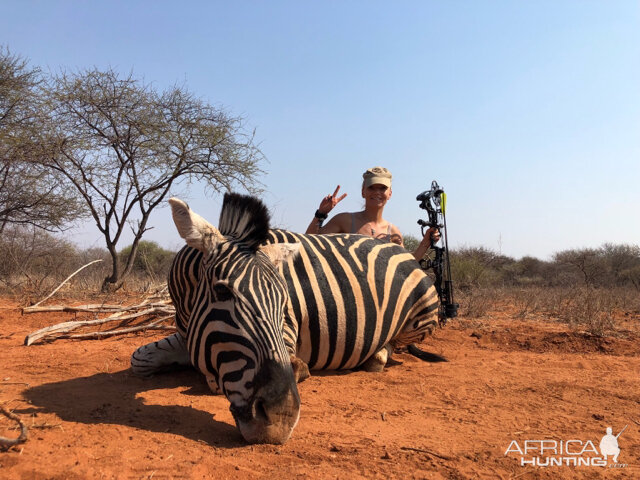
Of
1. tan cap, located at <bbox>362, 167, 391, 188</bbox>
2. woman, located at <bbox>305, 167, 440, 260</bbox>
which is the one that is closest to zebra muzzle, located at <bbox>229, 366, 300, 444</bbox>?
woman, located at <bbox>305, 167, 440, 260</bbox>

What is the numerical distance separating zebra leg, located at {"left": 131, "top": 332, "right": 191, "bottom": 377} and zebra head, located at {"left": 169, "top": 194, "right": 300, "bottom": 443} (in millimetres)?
1264

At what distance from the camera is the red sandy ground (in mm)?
1725

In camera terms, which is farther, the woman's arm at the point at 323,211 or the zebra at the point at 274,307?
the woman's arm at the point at 323,211

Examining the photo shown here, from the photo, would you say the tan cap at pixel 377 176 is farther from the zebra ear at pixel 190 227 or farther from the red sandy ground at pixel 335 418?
the zebra ear at pixel 190 227

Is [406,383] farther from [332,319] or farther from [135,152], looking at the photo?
[135,152]

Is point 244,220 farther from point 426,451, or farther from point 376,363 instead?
point 376,363

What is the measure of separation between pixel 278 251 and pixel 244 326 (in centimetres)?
64

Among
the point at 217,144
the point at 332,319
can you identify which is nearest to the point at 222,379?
the point at 332,319

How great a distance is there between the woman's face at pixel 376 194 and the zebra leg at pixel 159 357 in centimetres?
259

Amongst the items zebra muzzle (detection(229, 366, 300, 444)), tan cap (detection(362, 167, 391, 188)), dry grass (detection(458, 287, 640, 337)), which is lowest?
zebra muzzle (detection(229, 366, 300, 444))

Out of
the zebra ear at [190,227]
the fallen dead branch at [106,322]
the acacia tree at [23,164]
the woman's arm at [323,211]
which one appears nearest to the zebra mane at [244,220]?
the zebra ear at [190,227]

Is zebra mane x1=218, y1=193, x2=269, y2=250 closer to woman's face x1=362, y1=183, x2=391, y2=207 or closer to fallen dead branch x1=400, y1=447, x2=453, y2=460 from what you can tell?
fallen dead branch x1=400, y1=447, x2=453, y2=460

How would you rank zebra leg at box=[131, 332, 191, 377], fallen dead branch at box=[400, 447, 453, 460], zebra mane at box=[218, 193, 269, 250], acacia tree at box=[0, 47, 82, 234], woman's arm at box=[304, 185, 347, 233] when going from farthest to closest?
acacia tree at box=[0, 47, 82, 234] < woman's arm at box=[304, 185, 347, 233] < zebra leg at box=[131, 332, 191, 377] < zebra mane at box=[218, 193, 269, 250] < fallen dead branch at box=[400, 447, 453, 460]

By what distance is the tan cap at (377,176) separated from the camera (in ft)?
15.8
